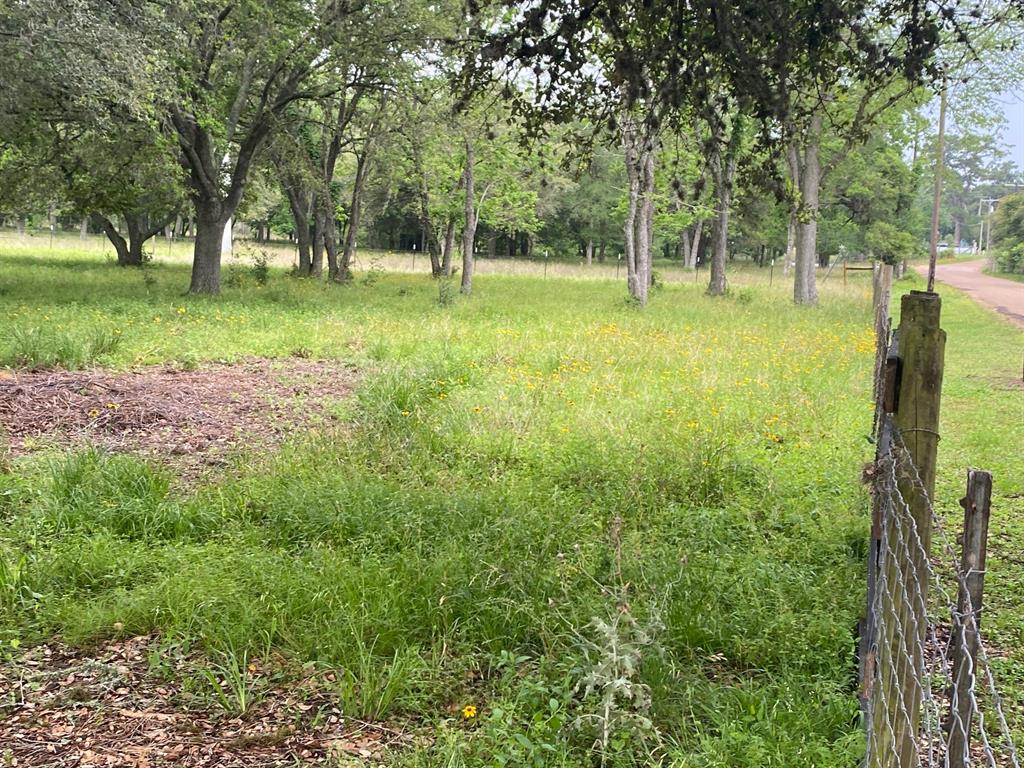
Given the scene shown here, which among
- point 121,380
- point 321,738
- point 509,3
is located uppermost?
point 509,3

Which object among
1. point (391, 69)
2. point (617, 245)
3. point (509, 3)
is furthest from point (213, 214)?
point (617, 245)

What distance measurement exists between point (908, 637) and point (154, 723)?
285 centimetres

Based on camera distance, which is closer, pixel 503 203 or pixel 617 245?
pixel 503 203

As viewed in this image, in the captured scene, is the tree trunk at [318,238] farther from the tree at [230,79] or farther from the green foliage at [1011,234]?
the green foliage at [1011,234]

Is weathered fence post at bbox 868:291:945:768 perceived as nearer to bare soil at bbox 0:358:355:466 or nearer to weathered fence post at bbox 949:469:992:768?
weathered fence post at bbox 949:469:992:768

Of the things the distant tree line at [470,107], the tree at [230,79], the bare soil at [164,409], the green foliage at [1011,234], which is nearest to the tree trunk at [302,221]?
the distant tree line at [470,107]

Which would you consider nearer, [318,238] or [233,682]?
[233,682]

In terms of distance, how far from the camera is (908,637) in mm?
2518

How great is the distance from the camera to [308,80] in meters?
18.4

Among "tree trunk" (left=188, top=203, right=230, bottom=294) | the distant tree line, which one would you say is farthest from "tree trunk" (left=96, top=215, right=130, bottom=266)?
"tree trunk" (left=188, top=203, right=230, bottom=294)

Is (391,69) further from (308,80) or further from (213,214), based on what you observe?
(213,214)

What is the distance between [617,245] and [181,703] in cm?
6380

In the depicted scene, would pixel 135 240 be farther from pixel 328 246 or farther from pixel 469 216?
pixel 469 216


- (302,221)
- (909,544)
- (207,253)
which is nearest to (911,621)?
(909,544)
